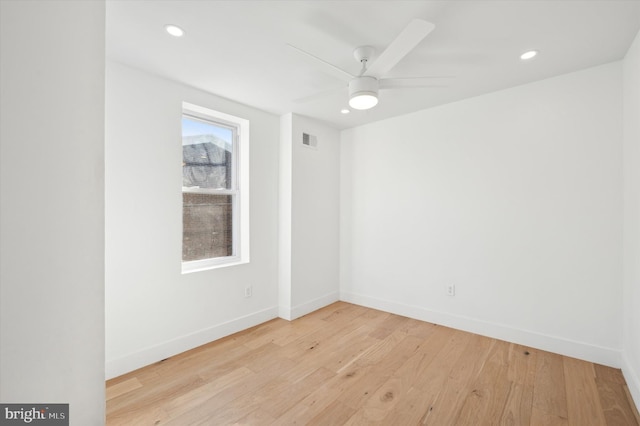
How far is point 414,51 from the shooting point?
6.84 ft

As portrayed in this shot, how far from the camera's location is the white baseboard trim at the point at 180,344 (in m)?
2.21

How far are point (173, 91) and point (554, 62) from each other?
10.8 ft

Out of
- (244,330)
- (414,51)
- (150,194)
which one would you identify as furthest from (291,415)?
(414,51)

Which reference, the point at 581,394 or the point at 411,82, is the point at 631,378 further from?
the point at 411,82

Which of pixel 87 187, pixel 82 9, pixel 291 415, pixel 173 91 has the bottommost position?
pixel 291 415

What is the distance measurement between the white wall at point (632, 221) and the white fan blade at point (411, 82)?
125 cm

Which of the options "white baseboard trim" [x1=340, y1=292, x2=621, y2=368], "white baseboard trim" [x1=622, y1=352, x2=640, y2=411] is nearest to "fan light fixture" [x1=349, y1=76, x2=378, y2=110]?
"white baseboard trim" [x1=340, y1=292, x2=621, y2=368]

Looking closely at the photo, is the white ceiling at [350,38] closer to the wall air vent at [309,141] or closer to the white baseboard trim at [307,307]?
the wall air vent at [309,141]

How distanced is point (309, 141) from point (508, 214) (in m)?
2.39

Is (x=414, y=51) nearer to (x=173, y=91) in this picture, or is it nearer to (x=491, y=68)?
(x=491, y=68)

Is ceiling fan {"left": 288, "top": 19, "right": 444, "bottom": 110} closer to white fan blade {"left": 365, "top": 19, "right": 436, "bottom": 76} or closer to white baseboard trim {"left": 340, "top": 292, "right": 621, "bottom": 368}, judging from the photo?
white fan blade {"left": 365, "top": 19, "right": 436, "bottom": 76}

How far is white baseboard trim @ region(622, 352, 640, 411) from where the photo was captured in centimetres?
185

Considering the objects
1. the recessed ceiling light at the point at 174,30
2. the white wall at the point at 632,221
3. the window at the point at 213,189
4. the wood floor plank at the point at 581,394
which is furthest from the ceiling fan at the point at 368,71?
the wood floor plank at the point at 581,394

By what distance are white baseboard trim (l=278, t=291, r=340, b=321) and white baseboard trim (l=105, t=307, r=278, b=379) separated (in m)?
0.16
